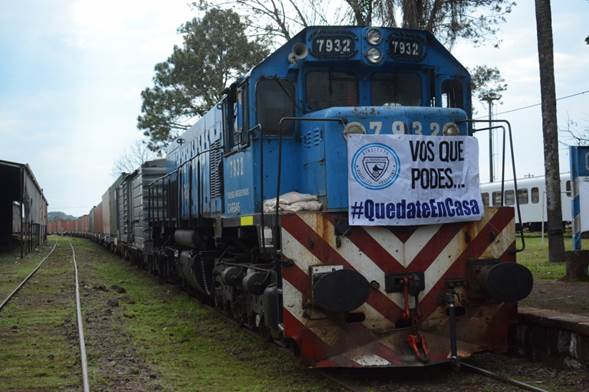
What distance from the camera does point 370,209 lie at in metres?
6.23

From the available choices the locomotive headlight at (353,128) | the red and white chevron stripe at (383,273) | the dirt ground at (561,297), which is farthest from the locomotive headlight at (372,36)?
the dirt ground at (561,297)

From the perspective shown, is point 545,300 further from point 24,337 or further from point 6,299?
point 6,299

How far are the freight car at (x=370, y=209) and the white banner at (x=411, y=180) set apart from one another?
0.01m

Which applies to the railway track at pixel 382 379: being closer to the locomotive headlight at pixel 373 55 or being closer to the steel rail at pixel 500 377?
the steel rail at pixel 500 377

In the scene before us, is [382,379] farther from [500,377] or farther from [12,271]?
[12,271]

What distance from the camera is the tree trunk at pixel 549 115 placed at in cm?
1421

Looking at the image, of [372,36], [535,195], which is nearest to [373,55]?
[372,36]

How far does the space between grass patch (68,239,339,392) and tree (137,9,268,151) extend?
74.8 feet

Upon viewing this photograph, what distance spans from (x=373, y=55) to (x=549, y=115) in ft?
28.0

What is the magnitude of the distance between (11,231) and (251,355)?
98.1 feet

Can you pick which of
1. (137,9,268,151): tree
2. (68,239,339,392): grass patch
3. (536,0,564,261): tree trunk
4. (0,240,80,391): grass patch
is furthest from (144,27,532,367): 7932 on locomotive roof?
(137,9,268,151): tree

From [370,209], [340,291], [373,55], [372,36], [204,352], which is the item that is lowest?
[204,352]

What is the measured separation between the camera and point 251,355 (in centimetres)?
761

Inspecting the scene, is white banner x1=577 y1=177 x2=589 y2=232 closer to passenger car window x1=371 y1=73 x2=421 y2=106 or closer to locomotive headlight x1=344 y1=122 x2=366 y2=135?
passenger car window x1=371 y1=73 x2=421 y2=106
